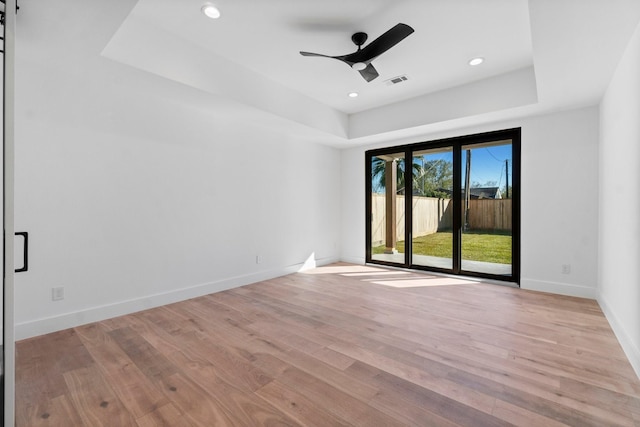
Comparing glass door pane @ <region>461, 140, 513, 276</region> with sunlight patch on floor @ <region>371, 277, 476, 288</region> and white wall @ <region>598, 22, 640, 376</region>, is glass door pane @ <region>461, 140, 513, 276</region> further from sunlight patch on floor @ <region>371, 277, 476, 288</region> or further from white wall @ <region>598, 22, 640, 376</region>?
white wall @ <region>598, 22, 640, 376</region>

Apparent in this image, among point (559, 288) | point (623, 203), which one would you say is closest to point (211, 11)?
point (623, 203)

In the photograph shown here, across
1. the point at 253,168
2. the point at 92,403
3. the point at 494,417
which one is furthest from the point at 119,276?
the point at 494,417

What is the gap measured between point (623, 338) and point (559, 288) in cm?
154

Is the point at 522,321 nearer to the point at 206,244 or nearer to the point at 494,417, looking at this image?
the point at 494,417

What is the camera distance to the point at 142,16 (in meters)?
2.47

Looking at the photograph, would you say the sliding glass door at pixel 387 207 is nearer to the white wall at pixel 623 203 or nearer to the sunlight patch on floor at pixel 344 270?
the sunlight patch on floor at pixel 344 270

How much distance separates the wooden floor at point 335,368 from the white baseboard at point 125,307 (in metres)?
0.13

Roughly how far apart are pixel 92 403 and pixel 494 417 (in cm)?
219

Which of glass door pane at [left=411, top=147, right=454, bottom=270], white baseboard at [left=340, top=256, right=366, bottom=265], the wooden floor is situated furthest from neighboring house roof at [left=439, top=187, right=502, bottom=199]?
white baseboard at [left=340, top=256, right=366, bottom=265]

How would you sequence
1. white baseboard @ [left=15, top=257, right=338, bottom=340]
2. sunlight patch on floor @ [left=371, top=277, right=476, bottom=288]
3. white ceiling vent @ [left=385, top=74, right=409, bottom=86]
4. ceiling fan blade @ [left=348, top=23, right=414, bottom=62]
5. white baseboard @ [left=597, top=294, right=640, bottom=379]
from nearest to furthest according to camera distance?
white baseboard @ [left=597, top=294, right=640, bottom=379], ceiling fan blade @ [left=348, top=23, right=414, bottom=62], white baseboard @ [left=15, top=257, right=338, bottom=340], white ceiling vent @ [left=385, top=74, right=409, bottom=86], sunlight patch on floor @ [left=371, top=277, right=476, bottom=288]

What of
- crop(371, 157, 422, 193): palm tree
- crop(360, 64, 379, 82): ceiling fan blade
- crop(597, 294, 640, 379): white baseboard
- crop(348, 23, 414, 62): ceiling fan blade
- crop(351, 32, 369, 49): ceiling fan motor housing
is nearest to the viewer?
crop(597, 294, 640, 379): white baseboard

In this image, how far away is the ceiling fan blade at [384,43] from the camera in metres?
2.24

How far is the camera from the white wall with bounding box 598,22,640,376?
2092mm

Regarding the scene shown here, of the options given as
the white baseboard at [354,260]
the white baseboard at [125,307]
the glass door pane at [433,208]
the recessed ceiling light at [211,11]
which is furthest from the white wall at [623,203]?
the white baseboard at [125,307]
